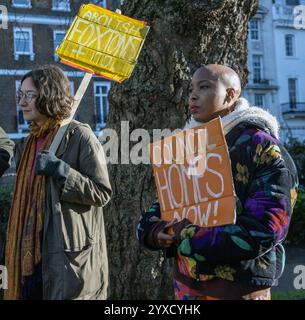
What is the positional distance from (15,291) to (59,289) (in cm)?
24

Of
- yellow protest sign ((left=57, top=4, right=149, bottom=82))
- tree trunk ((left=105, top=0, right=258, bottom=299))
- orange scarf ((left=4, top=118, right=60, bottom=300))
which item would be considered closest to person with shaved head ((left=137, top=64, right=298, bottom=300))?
orange scarf ((left=4, top=118, right=60, bottom=300))

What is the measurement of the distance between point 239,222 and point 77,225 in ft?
3.62

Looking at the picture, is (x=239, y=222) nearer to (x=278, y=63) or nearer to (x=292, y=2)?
(x=278, y=63)

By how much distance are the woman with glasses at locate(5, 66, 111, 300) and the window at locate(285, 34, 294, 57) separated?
4391 cm

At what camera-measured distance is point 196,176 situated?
7.95 ft

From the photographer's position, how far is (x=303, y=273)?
24.9 feet

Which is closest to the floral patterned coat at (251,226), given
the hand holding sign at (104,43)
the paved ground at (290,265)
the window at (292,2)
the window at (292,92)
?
the hand holding sign at (104,43)

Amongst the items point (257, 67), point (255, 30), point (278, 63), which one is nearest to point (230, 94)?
point (257, 67)

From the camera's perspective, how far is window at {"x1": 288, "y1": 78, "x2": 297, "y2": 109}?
152ft

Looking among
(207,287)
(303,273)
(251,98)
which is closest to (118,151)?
(207,287)

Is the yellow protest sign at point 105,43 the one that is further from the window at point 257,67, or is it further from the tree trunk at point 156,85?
the window at point 257,67

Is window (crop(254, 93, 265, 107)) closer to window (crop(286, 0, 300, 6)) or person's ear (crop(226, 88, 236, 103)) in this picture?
window (crop(286, 0, 300, 6))

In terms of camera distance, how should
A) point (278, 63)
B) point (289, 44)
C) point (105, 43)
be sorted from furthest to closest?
1. point (278, 63)
2. point (289, 44)
3. point (105, 43)

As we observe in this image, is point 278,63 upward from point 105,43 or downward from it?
upward
